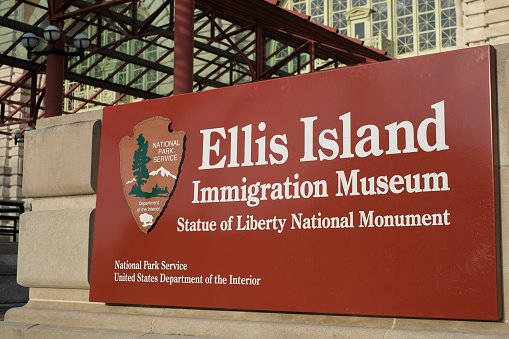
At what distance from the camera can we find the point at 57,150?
5.88 m

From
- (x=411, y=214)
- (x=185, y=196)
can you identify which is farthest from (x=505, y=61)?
(x=185, y=196)

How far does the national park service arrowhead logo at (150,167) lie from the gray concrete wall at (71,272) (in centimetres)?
41

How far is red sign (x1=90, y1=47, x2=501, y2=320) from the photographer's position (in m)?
3.99

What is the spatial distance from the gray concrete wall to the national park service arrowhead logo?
41 centimetres

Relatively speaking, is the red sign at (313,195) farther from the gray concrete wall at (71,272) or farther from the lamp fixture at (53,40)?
the lamp fixture at (53,40)

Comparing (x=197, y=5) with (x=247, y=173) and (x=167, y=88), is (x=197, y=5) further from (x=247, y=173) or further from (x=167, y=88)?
(x=247, y=173)

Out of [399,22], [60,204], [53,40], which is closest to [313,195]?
[60,204]

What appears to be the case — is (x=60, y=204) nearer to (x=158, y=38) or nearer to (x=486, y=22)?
(x=486, y=22)

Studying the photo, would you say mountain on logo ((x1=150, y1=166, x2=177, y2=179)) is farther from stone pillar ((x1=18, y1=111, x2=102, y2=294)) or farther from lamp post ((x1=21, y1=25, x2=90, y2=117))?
lamp post ((x1=21, y1=25, x2=90, y2=117))

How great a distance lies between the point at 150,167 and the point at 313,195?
1.41 m

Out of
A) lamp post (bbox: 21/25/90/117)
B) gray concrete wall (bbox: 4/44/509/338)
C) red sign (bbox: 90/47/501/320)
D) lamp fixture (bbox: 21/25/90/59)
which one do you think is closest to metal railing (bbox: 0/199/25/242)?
lamp post (bbox: 21/25/90/117)

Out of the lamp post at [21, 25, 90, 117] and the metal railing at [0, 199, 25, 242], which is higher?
the lamp post at [21, 25, 90, 117]

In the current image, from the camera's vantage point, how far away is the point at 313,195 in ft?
14.9

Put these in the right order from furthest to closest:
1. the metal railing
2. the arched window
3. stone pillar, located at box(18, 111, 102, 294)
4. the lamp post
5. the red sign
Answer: the arched window → the lamp post → the metal railing → stone pillar, located at box(18, 111, 102, 294) → the red sign
